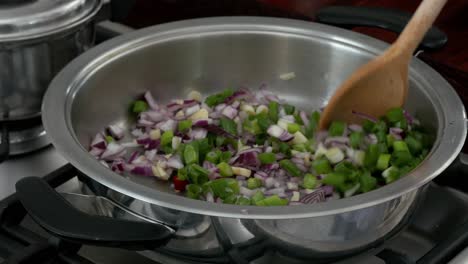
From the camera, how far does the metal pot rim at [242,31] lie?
67cm

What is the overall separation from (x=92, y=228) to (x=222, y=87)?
1.33 ft

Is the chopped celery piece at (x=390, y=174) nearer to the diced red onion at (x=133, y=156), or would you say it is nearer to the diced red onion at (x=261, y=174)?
the diced red onion at (x=261, y=174)

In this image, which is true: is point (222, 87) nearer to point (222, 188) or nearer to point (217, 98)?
point (217, 98)

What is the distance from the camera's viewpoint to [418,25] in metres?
0.89

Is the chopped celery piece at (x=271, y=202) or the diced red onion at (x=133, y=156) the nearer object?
the chopped celery piece at (x=271, y=202)

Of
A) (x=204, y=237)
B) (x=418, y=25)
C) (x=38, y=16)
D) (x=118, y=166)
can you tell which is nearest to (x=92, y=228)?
(x=204, y=237)

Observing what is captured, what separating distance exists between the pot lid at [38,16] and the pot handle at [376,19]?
0.30 metres

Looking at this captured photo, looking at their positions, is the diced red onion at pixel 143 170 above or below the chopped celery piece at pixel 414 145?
below

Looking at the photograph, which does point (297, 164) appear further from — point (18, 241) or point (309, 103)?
point (18, 241)

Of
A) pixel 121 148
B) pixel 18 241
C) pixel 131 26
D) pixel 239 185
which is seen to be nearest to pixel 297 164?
pixel 239 185

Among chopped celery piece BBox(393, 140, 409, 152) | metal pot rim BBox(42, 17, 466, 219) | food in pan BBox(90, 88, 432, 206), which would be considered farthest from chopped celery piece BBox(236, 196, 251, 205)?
chopped celery piece BBox(393, 140, 409, 152)

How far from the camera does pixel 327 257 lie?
74cm

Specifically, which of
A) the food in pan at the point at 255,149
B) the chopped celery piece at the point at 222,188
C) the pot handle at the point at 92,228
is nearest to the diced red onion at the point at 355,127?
the food in pan at the point at 255,149

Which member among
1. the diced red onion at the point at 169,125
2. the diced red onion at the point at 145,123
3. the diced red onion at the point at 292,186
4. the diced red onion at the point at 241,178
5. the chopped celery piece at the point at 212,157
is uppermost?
the diced red onion at the point at 292,186
